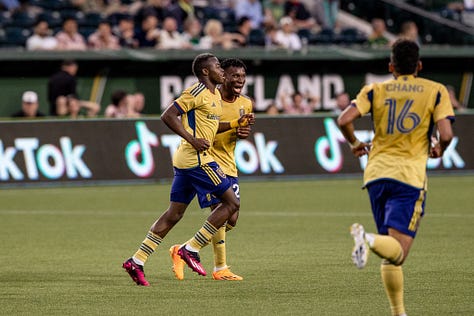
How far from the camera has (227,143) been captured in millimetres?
11109

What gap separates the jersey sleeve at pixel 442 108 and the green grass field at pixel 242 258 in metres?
1.52

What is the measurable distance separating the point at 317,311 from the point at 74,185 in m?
13.4

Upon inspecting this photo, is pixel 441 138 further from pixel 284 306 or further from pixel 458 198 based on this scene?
pixel 458 198

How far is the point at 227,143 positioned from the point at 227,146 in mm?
33

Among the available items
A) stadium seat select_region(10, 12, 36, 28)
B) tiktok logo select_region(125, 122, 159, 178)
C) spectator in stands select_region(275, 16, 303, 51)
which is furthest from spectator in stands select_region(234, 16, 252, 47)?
tiktok logo select_region(125, 122, 159, 178)

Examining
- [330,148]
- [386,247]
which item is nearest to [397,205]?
[386,247]

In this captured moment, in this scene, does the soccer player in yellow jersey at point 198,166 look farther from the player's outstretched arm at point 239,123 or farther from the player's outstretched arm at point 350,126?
the player's outstretched arm at point 350,126

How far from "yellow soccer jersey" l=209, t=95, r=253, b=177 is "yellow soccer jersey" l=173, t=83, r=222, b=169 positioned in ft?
1.53

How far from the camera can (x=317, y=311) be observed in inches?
343

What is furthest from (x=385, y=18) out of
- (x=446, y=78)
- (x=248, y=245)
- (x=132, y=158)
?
(x=248, y=245)

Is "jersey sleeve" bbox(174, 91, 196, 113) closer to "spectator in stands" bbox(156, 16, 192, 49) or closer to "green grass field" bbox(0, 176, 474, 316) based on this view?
"green grass field" bbox(0, 176, 474, 316)

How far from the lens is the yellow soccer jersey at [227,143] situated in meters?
11.0

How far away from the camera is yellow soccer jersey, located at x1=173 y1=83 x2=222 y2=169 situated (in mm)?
10406

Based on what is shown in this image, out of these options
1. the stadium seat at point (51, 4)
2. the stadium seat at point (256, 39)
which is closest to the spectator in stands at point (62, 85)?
the stadium seat at point (51, 4)
